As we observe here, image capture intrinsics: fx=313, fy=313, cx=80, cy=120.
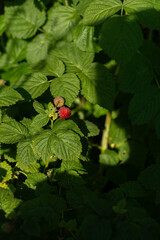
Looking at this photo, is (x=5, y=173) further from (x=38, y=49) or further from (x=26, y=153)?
(x=38, y=49)

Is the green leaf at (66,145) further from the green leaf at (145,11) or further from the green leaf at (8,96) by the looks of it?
the green leaf at (145,11)

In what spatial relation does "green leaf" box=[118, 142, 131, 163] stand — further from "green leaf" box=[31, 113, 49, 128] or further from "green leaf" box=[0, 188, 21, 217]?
"green leaf" box=[0, 188, 21, 217]

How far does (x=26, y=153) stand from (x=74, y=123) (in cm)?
29

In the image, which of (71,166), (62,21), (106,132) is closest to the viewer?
(71,166)

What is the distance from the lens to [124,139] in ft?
8.77

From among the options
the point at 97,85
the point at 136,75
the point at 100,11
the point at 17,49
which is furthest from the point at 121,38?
the point at 17,49

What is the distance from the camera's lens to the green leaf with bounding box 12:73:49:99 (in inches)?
69.1

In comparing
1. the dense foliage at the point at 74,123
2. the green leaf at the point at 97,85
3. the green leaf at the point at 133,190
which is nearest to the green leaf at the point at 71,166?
the dense foliage at the point at 74,123

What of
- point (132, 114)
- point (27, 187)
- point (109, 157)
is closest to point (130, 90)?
point (132, 114)

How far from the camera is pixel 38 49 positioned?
7.72ft

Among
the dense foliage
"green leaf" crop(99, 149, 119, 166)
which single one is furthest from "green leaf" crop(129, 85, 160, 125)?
"green leaf" crop(99, 149, 119, 166)

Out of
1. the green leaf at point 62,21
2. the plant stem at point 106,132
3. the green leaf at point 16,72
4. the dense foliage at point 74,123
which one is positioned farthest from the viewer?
the plant stem at point 106,132

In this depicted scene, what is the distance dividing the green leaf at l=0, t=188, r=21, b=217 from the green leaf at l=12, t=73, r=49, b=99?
54 centimetres

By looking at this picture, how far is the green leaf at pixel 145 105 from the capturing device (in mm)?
1736
